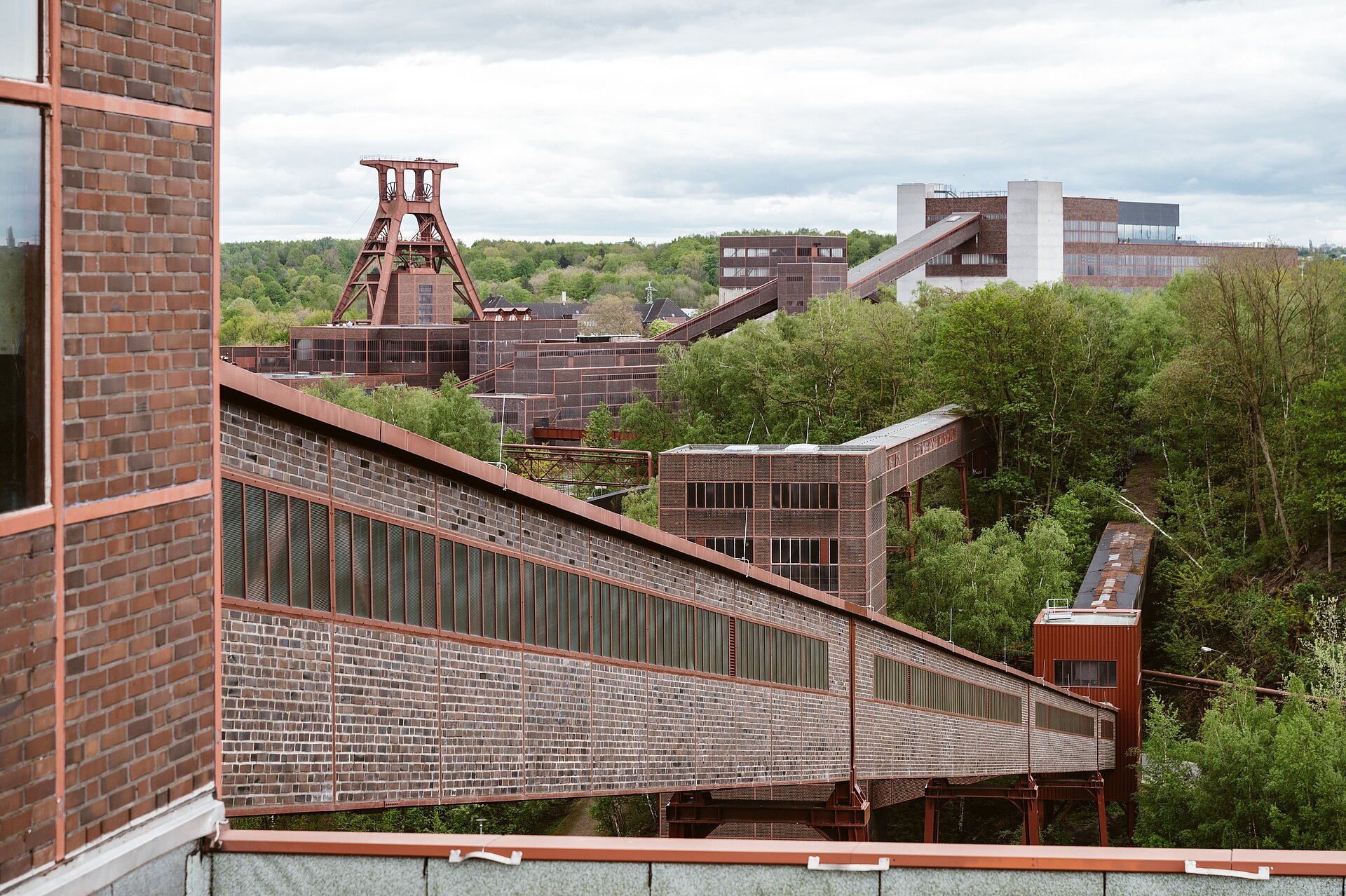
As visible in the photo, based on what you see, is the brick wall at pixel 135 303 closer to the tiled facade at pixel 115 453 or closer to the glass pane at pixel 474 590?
the tiled facade at pixel 115 453

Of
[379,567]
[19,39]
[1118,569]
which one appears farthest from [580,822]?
[19,39]

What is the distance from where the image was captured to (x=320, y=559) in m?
10.8

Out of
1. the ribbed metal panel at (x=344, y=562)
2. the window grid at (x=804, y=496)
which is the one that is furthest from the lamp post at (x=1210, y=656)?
the ribbed metal panel at (x=344, y=562)

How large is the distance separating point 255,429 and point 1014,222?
83.0m

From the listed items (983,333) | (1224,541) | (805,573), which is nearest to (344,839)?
(805,573)

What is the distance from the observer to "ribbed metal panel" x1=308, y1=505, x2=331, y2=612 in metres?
10.7

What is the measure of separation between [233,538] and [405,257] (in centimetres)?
7513

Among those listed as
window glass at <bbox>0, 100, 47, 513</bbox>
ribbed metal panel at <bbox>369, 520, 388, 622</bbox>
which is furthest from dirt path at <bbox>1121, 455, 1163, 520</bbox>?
window glass at <bbox>0, 100, 47, 513</bbox>

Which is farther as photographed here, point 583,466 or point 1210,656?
point 583,466

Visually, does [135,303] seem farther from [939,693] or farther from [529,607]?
[939,693]

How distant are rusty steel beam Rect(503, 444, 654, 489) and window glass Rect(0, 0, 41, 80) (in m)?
50.6

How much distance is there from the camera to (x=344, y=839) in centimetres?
663

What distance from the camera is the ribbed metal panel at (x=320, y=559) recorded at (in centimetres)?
1067

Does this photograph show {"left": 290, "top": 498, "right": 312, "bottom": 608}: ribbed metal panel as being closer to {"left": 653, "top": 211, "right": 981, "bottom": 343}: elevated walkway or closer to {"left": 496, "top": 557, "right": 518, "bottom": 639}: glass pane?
{"left": 496, "top": 557, "right": 518, "bottom": 639}: glass pane
